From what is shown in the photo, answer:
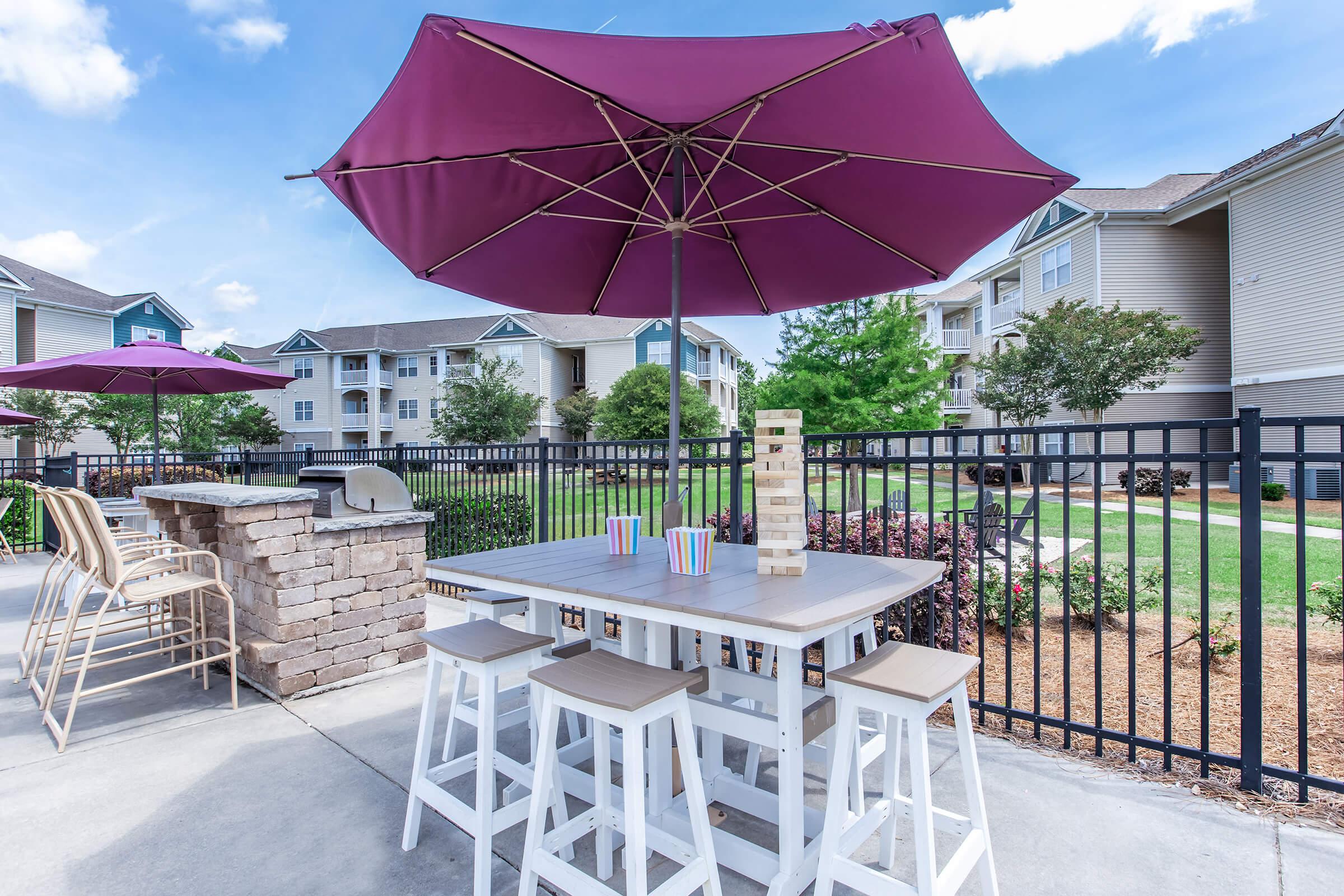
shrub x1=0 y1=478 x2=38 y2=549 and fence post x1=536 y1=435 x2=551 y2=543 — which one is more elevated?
fence post x1=536 y1=435 x2=551 y2=543

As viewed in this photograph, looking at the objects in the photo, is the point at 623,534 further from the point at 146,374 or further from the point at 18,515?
the point at 18,515

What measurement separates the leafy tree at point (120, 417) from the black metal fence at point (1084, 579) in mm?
15843

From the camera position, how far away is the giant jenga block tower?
2.05m

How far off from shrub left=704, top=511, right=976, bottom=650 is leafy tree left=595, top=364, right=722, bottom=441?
1978 centimetres

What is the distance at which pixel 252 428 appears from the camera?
1227 inches

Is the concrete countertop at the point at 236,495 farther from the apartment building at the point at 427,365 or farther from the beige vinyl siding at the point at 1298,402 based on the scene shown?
the apartment building at the point at 427,365

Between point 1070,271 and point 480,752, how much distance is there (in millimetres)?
23023

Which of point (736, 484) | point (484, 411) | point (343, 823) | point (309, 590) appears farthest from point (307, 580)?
point (484, 411)

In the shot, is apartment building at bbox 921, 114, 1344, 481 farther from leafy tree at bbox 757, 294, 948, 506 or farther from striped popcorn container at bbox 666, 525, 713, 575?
striped popcorn container at bbox 666, 525, 713, 575

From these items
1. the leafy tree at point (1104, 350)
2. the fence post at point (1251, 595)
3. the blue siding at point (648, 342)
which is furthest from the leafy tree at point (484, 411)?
the fence post at point (1251, 595)

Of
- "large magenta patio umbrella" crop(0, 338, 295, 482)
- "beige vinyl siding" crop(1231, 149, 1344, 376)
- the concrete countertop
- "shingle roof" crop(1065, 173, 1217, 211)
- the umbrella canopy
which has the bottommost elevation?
the concrete countertop

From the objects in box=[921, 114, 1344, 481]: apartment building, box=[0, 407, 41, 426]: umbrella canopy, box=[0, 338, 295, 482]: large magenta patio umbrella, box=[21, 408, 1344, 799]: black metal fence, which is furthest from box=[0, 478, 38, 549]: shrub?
box=[921, 114, 1344, 481]: apartment building

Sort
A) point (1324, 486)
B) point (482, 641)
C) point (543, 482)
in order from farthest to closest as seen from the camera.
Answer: point (1324, 486) → point (543, 482) → point (482, 641)

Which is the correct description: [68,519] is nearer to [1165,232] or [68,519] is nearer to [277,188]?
[277,188]
